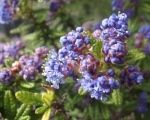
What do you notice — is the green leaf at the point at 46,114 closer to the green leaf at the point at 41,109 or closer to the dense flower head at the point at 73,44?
the green leaf at the point at 41,109

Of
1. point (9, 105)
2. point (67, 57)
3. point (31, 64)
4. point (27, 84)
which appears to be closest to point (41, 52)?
point (31, 64)

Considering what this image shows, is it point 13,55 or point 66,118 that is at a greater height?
Result: point 13,55

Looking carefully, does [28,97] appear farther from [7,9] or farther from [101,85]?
[7,9]

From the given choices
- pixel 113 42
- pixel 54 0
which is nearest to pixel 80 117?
pixel 54 0

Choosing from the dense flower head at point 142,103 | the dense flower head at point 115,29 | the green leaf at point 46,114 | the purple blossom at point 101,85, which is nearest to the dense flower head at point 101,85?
the purple blossom at point 101,85

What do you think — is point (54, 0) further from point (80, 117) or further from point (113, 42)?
point (113, 42)

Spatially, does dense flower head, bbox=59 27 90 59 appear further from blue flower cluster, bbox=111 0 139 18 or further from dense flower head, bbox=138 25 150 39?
dense flower head, bbox=138 25 150 39
